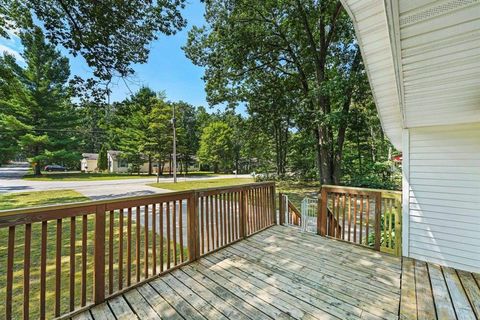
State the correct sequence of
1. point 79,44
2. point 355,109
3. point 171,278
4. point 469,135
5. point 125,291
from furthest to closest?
point 355,109
point 79,44
point 469,135
point 171,278
point 125,291

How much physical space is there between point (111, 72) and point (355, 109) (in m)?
7.34

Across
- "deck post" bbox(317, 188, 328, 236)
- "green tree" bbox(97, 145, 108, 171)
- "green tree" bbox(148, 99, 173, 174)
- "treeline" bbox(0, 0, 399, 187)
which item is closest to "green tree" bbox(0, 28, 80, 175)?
"treeline" bbox(0, 0, 399, 187)

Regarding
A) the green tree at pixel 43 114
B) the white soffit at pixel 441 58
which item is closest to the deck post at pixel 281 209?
the white soffit at pixel 441 58

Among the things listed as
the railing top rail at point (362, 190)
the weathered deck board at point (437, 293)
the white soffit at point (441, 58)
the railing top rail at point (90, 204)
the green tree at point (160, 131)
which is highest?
the green tree at point (160, 131)

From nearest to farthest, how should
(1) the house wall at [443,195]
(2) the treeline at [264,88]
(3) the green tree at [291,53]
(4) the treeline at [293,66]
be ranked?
(1) the house wall at [443,195] → (2) the treeline at [264,88] → (4) the treeline at [293,66] → (3) the green tree at [291,53]

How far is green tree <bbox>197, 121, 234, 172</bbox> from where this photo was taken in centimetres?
2669

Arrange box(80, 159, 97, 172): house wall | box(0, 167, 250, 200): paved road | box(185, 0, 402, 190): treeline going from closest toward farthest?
box(185, 0, 402, 190): treeline → box(0, 167, 250, 200): paved road → box(80, 159, 97, 172): house wall

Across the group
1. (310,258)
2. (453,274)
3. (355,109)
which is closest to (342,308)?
(310,258)

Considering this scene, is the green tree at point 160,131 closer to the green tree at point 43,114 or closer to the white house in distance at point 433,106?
the green tree at point 43,114

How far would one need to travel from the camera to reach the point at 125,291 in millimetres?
2182

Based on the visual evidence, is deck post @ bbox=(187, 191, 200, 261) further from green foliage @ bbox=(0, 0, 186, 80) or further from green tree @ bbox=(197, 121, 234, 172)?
green tree @ bbox=(197, 121, 234, 172)

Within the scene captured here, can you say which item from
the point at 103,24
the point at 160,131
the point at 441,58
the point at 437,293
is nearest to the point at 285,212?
the point at 437,293

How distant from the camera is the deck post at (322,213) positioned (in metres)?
3.75

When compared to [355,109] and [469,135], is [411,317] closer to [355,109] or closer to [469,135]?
[469,135]
